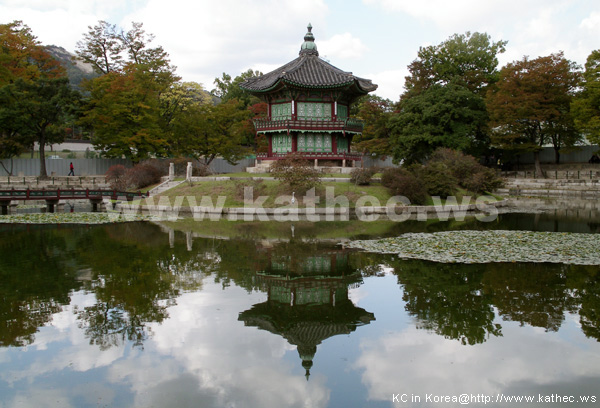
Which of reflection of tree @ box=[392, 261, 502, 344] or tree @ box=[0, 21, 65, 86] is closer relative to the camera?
reflection of tree @ box=[392, 261, 502, 344]

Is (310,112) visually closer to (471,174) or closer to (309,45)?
(309,45)

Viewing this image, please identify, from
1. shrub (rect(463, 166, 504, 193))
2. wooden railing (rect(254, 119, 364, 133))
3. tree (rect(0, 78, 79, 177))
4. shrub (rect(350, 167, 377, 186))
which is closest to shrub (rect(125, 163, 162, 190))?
tree (rect(0, 78, 79, 177))

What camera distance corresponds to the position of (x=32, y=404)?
6809 millimetres

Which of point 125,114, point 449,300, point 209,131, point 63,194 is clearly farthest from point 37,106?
point 449,300

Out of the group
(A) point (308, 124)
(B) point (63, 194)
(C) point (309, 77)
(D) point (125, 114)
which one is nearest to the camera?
(B) point (63, 194)

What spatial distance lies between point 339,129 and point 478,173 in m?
11.7

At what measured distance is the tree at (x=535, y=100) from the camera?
154ft

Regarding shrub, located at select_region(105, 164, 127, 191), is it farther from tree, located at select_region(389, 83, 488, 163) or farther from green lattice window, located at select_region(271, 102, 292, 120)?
tree, located at select_region(389, 83, 488, 163)

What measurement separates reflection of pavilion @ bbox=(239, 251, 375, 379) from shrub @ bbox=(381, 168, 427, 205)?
688 inches

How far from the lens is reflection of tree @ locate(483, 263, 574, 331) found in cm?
1024

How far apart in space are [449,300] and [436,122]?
3873cm

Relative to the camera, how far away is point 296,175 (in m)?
31.4

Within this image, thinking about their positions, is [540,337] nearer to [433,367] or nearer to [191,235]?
[433,367]

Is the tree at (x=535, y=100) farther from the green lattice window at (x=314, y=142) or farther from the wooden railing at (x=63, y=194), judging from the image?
the wooden railing at (x=63, y=194)
